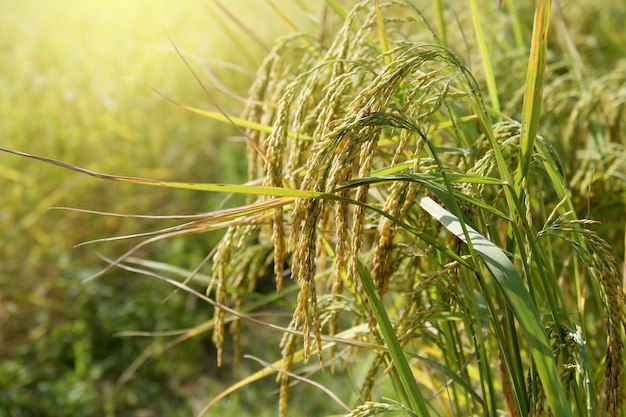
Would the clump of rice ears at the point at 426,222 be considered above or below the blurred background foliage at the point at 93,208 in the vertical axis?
above

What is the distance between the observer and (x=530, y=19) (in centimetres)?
328

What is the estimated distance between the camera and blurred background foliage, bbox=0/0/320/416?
128 inches

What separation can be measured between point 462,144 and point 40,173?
9.41 feet

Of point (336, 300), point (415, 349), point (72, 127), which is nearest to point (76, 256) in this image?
point (72, 127)

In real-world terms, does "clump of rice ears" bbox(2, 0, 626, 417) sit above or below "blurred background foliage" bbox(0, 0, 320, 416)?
above

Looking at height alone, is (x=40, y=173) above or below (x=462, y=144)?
below

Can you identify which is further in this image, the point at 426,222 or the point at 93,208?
the point at 93,208

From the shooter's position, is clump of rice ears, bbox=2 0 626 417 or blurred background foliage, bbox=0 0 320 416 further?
blurred background foliage, bbox=0 0 320 416

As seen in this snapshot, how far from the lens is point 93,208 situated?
3.93m

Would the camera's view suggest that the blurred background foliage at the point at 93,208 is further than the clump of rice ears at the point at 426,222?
Yes

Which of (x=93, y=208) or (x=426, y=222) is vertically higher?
(x=426, y=222)

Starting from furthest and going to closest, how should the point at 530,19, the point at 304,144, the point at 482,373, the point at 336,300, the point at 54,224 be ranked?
the point at 54,224, the point at 530,19, the point at 336,300, the point at 304,144, the point at 482,373

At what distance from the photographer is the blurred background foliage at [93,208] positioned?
3.25m

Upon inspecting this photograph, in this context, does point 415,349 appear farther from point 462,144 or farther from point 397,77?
point 397,77
